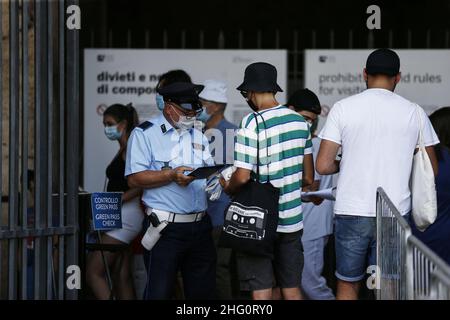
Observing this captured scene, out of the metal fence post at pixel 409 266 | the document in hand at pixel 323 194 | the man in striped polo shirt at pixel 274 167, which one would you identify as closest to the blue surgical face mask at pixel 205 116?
the document in hand at pixel 323 194

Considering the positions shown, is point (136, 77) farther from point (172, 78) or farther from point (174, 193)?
point (174, 193)

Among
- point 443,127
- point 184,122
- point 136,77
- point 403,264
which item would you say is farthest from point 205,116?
point 403,264

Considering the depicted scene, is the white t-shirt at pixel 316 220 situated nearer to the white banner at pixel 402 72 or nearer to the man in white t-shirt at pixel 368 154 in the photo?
the white banner at pixel 402 72

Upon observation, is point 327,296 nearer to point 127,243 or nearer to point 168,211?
point 127,243

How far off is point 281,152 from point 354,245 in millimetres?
761

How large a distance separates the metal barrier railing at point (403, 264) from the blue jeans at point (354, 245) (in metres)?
0.22

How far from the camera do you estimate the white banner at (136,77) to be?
10.1 m

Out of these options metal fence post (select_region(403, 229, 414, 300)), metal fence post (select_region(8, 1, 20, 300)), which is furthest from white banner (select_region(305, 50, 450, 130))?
metal fence post (select_region(403, 229, 414, 300))

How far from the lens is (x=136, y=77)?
1020 cm

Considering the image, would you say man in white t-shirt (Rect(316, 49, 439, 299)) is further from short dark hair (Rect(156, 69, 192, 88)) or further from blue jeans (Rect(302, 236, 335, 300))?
blue jeans (Rect(302, 236, 335, 300))

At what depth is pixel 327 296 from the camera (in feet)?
28.8

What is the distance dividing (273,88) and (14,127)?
1.81m

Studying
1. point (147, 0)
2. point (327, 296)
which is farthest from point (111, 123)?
point (147, 0)

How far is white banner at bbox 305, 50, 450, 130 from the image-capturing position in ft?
33.0
